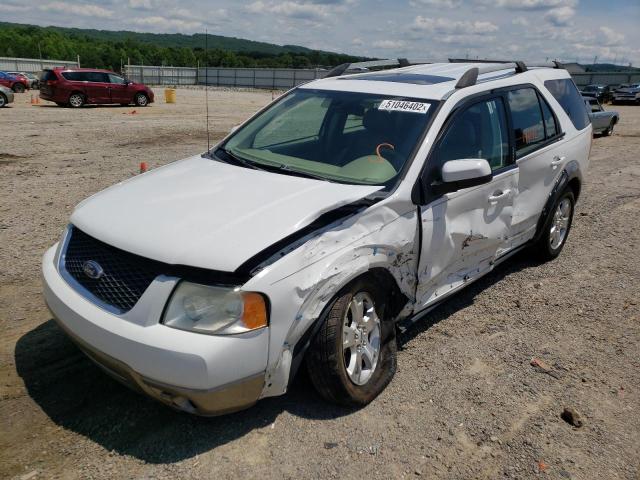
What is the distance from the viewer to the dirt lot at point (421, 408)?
2.79 m

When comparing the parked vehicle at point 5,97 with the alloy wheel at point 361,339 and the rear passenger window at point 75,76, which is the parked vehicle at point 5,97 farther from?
the alloy wheel at point 361,339

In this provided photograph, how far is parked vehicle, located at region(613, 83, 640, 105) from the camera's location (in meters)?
37.6

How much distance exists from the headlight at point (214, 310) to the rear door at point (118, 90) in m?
25.5

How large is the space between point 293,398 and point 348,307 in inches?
29.0

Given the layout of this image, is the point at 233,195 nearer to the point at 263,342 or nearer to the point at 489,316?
the point at 263,342

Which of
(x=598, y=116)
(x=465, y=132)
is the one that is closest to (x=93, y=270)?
(x=465, y=132)

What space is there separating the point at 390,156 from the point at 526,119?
5.90ft

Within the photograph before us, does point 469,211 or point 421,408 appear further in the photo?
point 469,211

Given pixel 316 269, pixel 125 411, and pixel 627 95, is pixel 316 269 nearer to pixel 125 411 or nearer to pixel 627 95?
pixel 125 411

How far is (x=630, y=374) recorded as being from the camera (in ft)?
12.3

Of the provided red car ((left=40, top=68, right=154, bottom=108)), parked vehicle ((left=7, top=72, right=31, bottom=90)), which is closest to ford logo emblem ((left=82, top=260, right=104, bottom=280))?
red car ((left=40, top=68, right=154, bottom=108))

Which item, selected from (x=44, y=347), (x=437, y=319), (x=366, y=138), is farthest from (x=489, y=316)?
(x=44, y=347)

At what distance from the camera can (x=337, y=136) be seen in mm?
3953

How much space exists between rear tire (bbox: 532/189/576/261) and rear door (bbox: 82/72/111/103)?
23727 millimetres
